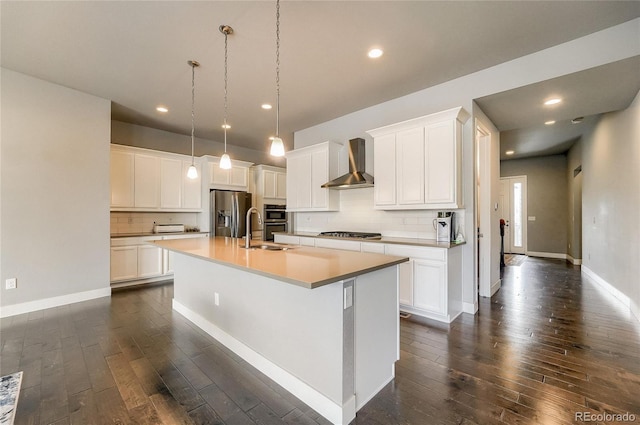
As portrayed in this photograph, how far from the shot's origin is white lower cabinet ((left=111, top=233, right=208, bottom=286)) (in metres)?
4.42

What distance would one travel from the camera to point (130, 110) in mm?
4465

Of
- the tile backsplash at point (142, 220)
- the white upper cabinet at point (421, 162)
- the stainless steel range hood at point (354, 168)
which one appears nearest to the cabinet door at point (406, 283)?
the white upper cabinet at point (421, 162)

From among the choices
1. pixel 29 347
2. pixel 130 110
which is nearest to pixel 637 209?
pixel 29 347

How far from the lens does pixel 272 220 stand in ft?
20.6

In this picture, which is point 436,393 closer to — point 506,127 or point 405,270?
point 405,270

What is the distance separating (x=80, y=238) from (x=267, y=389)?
12.2 feet

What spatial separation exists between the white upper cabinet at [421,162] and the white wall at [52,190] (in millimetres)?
4122

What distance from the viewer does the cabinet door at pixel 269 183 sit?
6.39m

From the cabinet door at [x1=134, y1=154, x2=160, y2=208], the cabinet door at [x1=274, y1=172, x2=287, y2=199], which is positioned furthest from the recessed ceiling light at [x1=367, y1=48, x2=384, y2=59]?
the cabinet door at [x1=134, y1=154, x2=160, y2=208]

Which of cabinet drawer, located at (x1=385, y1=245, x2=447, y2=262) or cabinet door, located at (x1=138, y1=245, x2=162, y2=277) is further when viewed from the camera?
cabinet door, located at (x1=138, y1=245, x2=162, y2=277)

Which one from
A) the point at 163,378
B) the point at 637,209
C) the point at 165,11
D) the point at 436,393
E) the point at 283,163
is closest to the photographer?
the point at 436,393

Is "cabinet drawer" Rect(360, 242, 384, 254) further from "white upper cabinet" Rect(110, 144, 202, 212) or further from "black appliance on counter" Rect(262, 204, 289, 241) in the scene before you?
"white upper cabinet" Rect(110, 144, 202, 212)

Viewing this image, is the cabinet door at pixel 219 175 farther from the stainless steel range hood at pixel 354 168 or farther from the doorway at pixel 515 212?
the doorway at pixel 515 212

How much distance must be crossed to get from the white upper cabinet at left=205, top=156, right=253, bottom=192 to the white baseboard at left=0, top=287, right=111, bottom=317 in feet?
8.46
